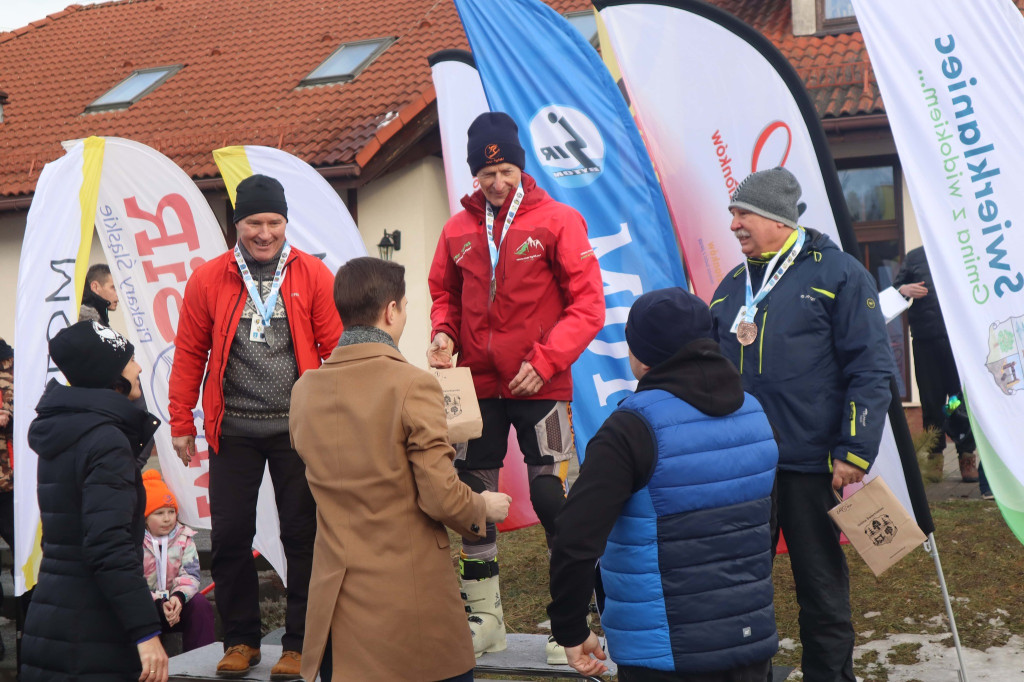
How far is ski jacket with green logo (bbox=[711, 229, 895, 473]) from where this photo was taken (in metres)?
4.07

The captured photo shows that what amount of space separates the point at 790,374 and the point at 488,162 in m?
1.45

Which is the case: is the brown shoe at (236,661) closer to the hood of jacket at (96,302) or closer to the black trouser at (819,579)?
the black trouser at (819,579)

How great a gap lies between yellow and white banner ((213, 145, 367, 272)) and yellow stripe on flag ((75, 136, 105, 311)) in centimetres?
67

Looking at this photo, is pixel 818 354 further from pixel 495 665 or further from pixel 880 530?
pixel 495 665

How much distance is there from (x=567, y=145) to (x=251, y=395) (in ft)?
7.16

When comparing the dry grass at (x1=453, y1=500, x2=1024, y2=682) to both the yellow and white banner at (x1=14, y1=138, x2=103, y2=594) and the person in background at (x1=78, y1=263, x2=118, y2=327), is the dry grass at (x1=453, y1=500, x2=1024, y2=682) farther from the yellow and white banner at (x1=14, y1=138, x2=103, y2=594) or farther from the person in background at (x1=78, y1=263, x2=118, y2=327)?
the person in background at (x1=78, y1=263, x2=118, y2=327)

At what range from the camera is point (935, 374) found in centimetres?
866

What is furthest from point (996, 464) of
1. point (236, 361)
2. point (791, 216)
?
point (236, 361)

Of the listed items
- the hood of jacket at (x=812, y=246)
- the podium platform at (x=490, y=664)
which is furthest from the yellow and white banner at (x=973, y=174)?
the podium platform at (x=490, y=664)

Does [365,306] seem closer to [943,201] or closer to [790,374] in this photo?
[790,374]

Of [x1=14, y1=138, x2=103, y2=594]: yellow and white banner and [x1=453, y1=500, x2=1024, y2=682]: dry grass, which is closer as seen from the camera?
[x1=453, y1=500, x2=1024, y2=682]: dry grass

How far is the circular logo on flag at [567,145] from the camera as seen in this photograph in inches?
221

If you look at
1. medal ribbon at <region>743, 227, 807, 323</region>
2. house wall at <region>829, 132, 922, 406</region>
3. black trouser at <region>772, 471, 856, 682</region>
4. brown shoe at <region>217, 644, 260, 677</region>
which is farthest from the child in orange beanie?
house wall at <region>829, 132, 922, 406</region>

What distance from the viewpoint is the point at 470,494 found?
3279 mm
